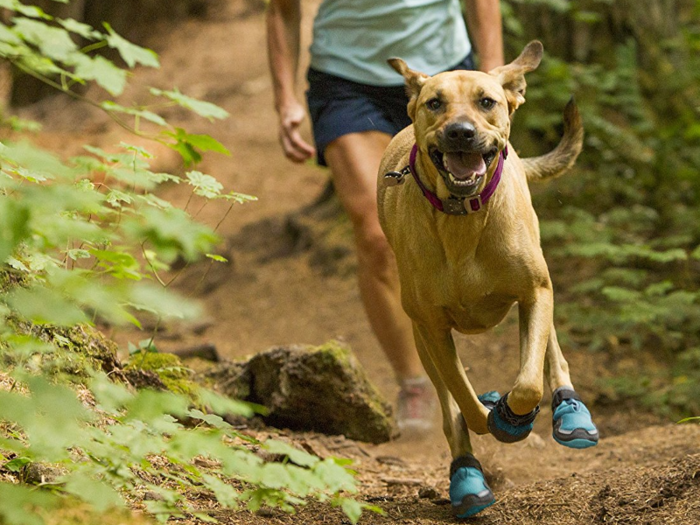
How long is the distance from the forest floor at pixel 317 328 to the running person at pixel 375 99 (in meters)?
0.71

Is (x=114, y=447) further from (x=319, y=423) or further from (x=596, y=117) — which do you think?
(x=596, y=117)

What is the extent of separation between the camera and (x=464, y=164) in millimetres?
3129

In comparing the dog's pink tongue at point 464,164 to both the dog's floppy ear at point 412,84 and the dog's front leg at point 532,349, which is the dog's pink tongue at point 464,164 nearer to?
the dog's floppy ear at point 412,84

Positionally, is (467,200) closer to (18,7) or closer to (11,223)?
(11,223)

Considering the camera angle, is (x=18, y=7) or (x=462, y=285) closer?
(x=462, y=285)

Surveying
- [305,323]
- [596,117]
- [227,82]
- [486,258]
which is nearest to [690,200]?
[596,117]

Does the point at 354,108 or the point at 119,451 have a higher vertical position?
the point at 354,108

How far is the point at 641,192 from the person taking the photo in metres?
8.20

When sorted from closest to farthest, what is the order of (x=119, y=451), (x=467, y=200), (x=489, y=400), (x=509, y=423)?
1. (x=119, y=451)
2. (x=467, y=200)
3. (x=509, y=423)
4. (x=489, y=400)

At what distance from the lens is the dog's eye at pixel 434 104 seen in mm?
3256

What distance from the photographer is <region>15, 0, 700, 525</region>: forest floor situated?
11.2 feet

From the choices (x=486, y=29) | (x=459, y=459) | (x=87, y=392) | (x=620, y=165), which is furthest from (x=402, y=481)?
(x=620, y=165)

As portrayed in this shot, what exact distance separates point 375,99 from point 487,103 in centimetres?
165

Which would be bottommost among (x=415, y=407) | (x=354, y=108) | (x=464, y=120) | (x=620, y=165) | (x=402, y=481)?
(x=415, y=407)
